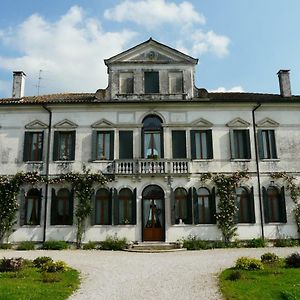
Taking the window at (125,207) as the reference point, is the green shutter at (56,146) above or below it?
above

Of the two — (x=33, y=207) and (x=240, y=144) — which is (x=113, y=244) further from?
→ (x=240, y=144)

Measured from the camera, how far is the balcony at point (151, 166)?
22.8 meters

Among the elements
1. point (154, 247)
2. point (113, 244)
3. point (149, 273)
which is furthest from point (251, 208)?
point (149, 273)

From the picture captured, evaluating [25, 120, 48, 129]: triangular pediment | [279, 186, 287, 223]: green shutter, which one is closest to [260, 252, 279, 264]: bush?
[279, 186, 287, 223]: green shutter

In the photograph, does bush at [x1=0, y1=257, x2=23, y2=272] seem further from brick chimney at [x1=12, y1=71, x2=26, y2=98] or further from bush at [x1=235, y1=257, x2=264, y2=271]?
brick chimney at [x1=12, y1=71, x2=26, y2=98]

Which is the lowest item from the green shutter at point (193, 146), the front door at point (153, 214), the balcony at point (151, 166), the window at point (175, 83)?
the front door at point (153, 214)

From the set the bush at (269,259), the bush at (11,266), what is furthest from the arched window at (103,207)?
the bush at (269,259)

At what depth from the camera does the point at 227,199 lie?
2280 cm

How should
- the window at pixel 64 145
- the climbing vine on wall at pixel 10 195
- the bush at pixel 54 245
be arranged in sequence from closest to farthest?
the bush at pixel 54 245
the climbing vine on wall at pixel 10 195
the window at pixel 64 145

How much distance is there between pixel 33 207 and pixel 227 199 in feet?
39.9

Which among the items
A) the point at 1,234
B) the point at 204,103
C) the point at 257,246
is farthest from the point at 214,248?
the point at 1,234

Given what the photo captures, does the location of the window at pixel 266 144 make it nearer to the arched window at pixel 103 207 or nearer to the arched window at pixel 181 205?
the arched window at pixel 181 205

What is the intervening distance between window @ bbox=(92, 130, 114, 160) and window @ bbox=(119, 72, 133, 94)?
307 centimetres

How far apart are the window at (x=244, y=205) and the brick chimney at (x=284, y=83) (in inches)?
306
